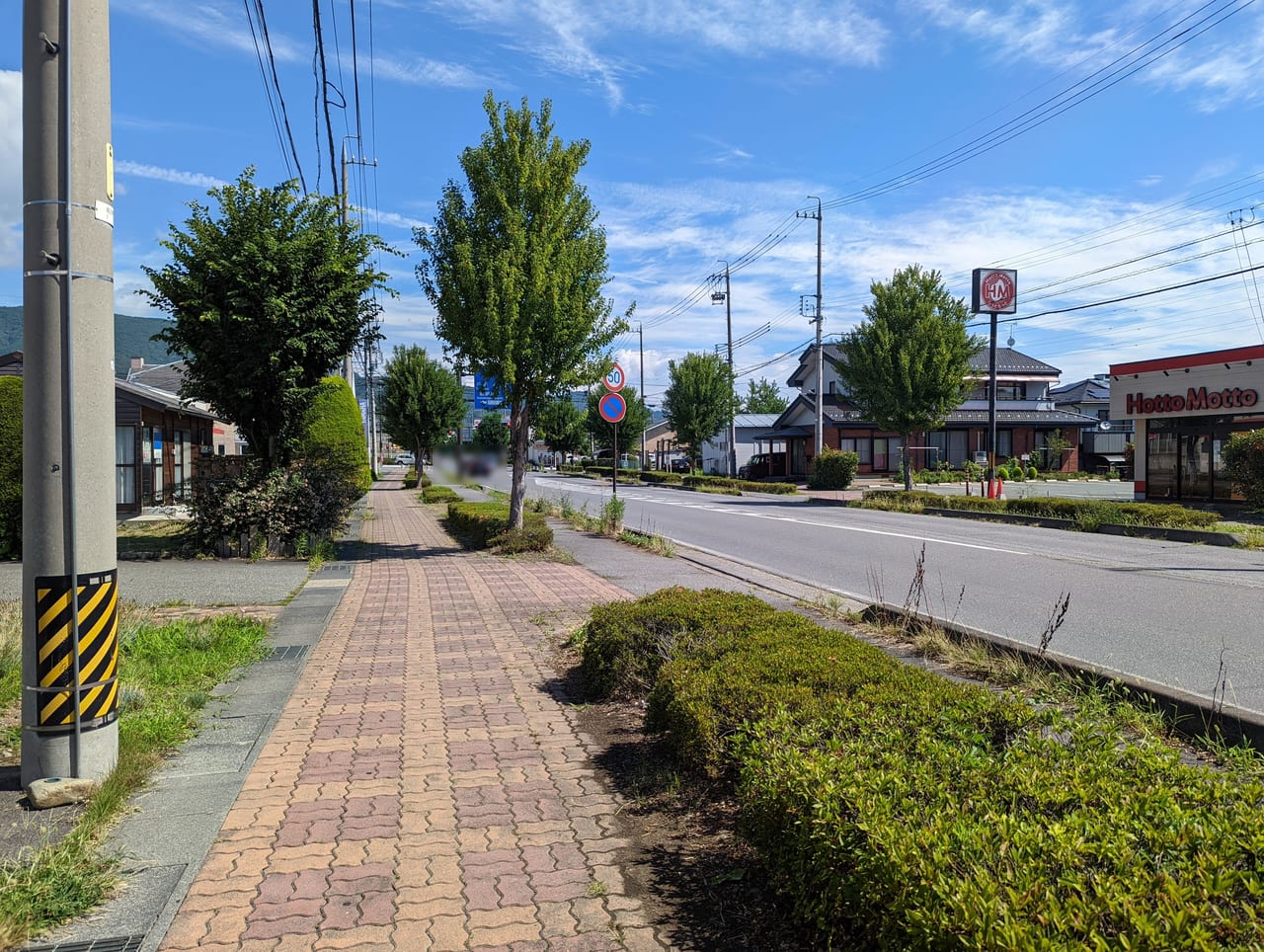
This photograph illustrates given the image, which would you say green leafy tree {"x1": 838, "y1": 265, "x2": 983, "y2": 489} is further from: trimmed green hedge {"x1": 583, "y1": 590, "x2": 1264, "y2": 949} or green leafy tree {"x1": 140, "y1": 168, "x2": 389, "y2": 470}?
trimmed green hedge {"x1": 583, "y1": 590, "x2": 1264, "y2": 949}

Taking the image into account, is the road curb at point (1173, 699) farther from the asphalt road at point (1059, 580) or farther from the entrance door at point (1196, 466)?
the entrance door at point (1196, 466)

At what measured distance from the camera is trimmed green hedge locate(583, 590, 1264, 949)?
2227 mm

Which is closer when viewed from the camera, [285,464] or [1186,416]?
[285,464]

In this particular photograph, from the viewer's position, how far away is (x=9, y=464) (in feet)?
44.8

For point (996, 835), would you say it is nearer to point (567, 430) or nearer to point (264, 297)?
point (264, 297)

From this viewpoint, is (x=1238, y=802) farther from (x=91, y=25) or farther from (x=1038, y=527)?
(x=1038, y=527)

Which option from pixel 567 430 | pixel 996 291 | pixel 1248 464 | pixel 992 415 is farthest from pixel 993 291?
pixel 567 430

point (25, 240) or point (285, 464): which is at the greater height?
point (25, 240)

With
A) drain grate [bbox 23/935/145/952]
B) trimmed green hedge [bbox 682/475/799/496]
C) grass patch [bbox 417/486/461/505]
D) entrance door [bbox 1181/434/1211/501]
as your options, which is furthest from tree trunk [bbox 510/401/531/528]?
trimmed green hedge [bbox 682/475/799/496]

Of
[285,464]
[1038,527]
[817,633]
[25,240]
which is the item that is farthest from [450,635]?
[1038,527]

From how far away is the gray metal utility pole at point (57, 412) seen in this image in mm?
4398

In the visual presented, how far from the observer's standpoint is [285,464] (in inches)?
629

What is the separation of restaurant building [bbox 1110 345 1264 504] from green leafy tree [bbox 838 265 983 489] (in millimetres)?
5733

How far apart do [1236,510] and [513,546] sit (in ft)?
68.7
